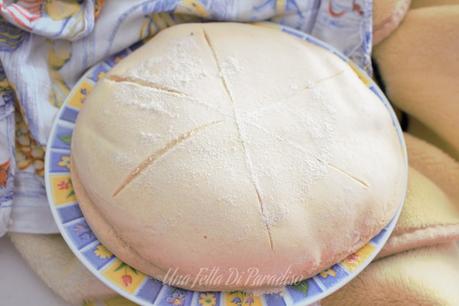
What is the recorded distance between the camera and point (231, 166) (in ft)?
2.10

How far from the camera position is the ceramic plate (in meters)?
0.65

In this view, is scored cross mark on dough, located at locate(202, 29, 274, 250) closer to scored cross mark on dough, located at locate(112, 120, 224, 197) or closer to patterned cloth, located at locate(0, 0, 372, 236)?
A: scored cross mark on dough, located at locate(112, 120, 224, 197)

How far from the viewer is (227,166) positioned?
64cm

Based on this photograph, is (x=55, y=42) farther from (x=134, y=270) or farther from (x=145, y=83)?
(x=134, y=270)

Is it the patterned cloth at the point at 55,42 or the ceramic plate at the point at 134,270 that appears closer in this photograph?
the ceramic plate at the point at 134,270

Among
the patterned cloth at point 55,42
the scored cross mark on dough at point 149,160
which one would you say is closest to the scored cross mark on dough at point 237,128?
the scored cross mark on dough at point 149,160

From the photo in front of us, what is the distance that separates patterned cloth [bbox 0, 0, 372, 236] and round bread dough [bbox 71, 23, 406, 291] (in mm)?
91

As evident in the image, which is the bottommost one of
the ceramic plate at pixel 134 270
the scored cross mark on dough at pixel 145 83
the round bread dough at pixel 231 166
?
the ceramic plate at pixel 134 270

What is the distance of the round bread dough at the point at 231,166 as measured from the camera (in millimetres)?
624

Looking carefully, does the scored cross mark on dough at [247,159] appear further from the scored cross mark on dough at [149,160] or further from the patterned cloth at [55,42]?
the patterned cloth at [55,42]

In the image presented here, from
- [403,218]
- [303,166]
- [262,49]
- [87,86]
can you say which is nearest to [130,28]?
[87,86]

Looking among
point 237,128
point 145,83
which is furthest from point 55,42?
point 237,128

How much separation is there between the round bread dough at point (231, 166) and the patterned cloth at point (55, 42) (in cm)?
9

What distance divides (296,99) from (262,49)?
0.10 m
